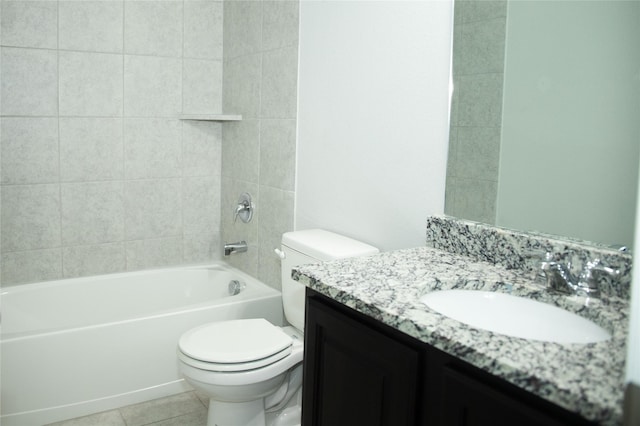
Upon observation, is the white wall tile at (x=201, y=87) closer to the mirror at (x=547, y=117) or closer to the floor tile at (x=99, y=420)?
the floor tile at (x=99, y=420)

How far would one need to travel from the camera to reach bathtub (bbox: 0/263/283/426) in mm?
2236

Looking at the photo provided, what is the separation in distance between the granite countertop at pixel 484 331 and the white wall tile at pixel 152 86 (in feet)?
6.51

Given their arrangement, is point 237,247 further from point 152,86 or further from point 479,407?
point 479,407

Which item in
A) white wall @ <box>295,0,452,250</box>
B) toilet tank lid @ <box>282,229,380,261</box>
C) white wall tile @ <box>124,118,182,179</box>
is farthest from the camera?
white wall tile @ <box>124,118,182,179</box>

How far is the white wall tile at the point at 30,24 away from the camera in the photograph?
265 cm

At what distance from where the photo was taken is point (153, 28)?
3018 millimetres

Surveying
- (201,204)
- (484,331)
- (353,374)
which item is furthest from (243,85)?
(484,331)

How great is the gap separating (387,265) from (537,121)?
556mm

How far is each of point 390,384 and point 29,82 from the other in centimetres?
248

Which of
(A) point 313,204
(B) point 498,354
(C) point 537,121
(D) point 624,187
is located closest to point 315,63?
(A) point 313,204

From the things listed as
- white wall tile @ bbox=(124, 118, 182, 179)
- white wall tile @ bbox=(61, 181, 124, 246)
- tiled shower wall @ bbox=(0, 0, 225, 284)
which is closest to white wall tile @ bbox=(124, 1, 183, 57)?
tiled shower wall @ bbox=(0, 0, 225, 284)

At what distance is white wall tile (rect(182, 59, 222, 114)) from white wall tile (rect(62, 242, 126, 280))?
2.97ft

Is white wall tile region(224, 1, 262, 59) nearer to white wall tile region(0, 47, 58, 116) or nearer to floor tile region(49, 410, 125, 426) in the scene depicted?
white wall tile region(0, 47, 58, 116)

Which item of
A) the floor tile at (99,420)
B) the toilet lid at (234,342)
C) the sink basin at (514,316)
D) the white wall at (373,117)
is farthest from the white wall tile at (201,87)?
the sink basin at (514,316)
